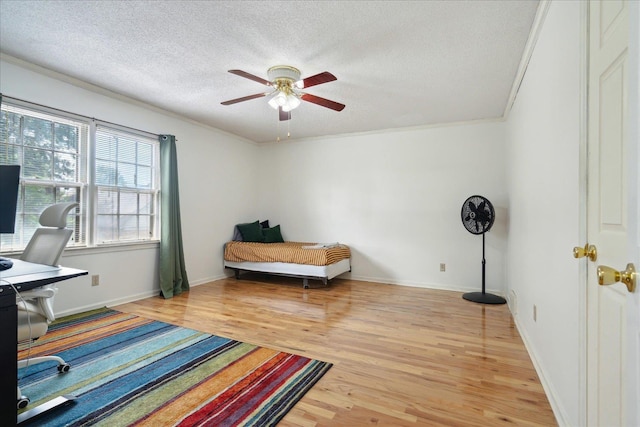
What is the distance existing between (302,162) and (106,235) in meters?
3.13

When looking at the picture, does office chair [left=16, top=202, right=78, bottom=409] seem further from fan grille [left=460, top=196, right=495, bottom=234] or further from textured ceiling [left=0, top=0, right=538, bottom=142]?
fan grille [left=460, top=196, right=495, bottom=234]

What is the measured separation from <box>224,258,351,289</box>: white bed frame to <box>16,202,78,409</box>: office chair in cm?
278

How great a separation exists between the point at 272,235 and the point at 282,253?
908mm

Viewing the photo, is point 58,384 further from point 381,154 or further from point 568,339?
point 381,154

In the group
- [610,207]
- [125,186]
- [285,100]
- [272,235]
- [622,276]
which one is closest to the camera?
[622,276]

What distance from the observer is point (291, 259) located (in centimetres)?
455

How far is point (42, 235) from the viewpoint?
2182 millimetres

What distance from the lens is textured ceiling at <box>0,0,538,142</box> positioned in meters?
2.06

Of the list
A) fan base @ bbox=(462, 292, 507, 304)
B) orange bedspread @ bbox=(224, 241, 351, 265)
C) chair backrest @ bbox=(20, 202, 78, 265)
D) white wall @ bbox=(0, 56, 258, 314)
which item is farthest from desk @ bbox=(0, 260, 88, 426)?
fan base @ bbox=(462, 292, 507, 304)

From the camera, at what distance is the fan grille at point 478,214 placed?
12.5ft

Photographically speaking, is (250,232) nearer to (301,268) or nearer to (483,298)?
(301,268)

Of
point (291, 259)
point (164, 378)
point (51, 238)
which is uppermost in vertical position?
point (51, 238)

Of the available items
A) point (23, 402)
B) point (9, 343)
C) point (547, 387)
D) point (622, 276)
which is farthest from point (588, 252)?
point (23, 402)

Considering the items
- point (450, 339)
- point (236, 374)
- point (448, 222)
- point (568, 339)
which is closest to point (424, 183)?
point (448, 222)
